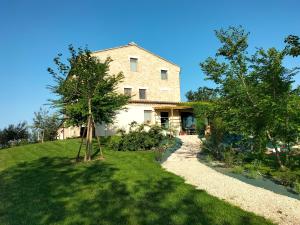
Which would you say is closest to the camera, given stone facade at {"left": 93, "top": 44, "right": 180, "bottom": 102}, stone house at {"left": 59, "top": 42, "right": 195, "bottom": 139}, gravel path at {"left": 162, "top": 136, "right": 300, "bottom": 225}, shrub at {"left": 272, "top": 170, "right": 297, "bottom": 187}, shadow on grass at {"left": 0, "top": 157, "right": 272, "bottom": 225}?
shadow on grass at {"left": 0, "top": 157, "right": 272, "bottom": 225}

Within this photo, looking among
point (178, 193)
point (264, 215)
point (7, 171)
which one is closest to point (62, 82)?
point (7, 171)

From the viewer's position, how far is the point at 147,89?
32.2 m

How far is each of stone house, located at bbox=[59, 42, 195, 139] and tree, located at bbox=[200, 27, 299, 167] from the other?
17094mm

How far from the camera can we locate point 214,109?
43.1 ft

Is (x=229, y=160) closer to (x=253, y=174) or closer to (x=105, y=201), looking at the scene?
(x=253, y=174)

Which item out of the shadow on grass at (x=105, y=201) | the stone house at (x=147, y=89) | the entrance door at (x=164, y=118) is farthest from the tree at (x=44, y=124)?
the shadow on grass at (x=105, y=201)

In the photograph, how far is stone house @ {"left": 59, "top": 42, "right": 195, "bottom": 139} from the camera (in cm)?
2978

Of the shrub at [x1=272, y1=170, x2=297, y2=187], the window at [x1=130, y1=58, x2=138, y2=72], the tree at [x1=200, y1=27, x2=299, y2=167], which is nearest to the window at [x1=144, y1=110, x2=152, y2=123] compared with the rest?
the window at [x1=130, y1=58, x2=138, y2=72]

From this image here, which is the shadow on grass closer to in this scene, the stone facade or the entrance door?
the entrance door

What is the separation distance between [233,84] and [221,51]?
1996 millimetres

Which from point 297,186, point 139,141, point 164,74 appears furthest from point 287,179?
point 164,74

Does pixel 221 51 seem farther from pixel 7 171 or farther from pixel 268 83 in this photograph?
pixel 7 171

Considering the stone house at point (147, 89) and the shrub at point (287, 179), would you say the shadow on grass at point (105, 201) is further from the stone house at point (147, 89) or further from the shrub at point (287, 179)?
the stone house at point (147, 89)

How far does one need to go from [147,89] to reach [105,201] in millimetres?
25526
